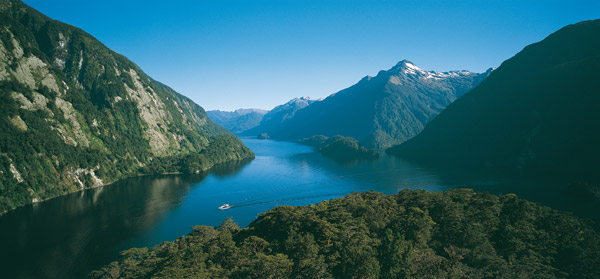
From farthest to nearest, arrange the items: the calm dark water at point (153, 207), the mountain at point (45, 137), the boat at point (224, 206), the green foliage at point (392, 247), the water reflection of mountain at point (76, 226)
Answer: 1. the mountain at point (45, 137)
2. the boat at point (224, 206)
3. the calm dark water at point (153, 207)
4. the water reflection of mountain at point (76, 226)
5. the green foliage at point (392, 247)

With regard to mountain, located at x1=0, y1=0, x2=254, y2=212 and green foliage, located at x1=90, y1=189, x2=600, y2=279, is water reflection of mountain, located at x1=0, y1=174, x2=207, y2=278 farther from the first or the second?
green foliage, located at x1=90, y1=189, x2=600, y2=279

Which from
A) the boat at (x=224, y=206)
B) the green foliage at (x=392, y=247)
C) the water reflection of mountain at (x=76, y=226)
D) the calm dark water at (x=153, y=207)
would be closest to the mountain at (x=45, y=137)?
the calm dark water at (x=153, y=207)

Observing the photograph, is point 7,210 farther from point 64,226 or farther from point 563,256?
point 563,256

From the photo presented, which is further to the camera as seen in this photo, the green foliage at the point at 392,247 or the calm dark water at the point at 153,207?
the calm dark water at the point at 153,207

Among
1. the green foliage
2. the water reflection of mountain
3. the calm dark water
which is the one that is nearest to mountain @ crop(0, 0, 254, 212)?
the calm dark water

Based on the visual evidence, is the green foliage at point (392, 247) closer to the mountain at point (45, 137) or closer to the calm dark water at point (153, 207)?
the calm dark water at point (153, 207)

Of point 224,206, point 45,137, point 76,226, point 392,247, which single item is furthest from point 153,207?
point 392,247

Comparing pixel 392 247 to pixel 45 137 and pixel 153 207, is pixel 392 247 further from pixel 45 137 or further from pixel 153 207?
pixel 45 137
